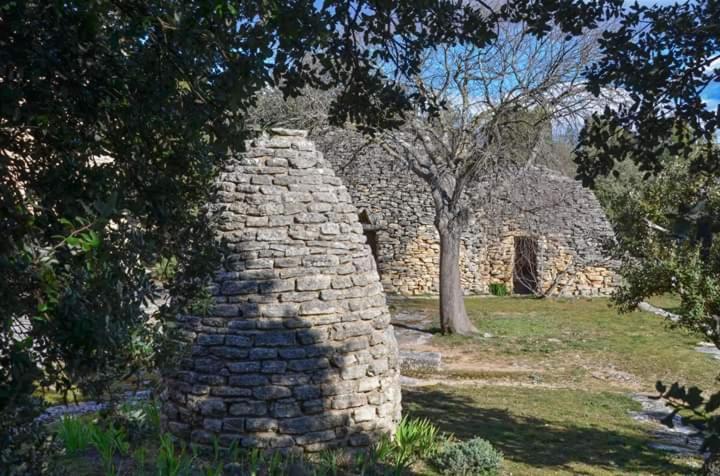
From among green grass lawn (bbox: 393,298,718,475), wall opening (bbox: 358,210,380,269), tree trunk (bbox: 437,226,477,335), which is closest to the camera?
green grass lawn (bbox: 393,298,718,475)

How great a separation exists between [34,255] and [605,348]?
15.2 metres

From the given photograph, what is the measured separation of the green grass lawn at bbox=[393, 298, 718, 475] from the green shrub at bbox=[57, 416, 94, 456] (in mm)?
4804

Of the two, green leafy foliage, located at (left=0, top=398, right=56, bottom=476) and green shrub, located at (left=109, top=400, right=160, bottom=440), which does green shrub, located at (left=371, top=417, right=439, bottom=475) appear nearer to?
green shrub, located at (left=109, top=400, right=160, bottom=440)

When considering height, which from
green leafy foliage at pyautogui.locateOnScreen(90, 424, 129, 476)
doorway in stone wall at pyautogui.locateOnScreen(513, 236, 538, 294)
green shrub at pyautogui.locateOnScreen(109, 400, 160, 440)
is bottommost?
green leafy foliage at pyautogui.locateOnScreen(90, 424, 129, 476)

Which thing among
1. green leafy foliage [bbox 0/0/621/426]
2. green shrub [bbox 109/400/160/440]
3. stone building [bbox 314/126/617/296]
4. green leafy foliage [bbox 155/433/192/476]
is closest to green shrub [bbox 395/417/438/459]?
green leafy foliage [bbox 155/433/192/476]

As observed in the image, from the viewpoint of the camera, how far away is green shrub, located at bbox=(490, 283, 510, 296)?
24.5 meters

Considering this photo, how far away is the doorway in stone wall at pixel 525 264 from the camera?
24.1 m

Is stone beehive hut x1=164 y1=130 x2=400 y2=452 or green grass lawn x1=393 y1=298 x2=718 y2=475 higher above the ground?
stone beehive hut x1=164 y1=130 x2=400 y2=452

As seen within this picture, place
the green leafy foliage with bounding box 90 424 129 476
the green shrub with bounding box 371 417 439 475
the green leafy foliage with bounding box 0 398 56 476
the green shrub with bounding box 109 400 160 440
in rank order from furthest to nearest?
the green shrub with bounding box 371 417 439 475 < the green leafy foliage with bounding box 90 424 129 476 < the green shrub with bounding box 109 400 160 440 < the green leafy foliage with bounding box 0 398 56 476

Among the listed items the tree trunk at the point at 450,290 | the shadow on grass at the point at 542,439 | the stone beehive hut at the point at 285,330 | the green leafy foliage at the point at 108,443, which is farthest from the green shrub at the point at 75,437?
the tree trunk at the point at 450,290

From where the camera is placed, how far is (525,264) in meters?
25.4

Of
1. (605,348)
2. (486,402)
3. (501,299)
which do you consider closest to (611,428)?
(486,402)

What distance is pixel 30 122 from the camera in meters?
3.43

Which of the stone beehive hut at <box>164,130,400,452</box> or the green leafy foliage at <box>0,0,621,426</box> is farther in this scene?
the stone beehive hut at <box>164,130,400,452</box>
